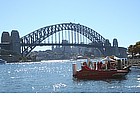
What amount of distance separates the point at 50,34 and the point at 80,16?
0.53 m

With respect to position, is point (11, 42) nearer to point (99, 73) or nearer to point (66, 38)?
point (66, 38)

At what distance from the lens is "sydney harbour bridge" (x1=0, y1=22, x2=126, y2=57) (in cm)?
461

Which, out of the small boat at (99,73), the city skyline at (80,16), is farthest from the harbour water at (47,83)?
the city skyline at (80,16)

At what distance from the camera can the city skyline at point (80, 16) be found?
14.3 ft

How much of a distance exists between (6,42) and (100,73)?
205cm

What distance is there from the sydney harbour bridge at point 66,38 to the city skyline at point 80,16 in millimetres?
65

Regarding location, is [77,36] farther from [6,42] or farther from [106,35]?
[6,42]

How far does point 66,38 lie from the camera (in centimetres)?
477

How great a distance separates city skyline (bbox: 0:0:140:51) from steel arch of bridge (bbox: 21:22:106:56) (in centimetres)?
6

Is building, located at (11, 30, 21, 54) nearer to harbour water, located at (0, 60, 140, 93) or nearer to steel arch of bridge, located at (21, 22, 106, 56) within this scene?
steel arch of bridge, located at (21, 22, 106, 56)

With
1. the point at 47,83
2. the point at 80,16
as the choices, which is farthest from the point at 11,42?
the point at 80,16

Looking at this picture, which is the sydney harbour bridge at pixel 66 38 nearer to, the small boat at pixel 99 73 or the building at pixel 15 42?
the building at pixel 15 42
